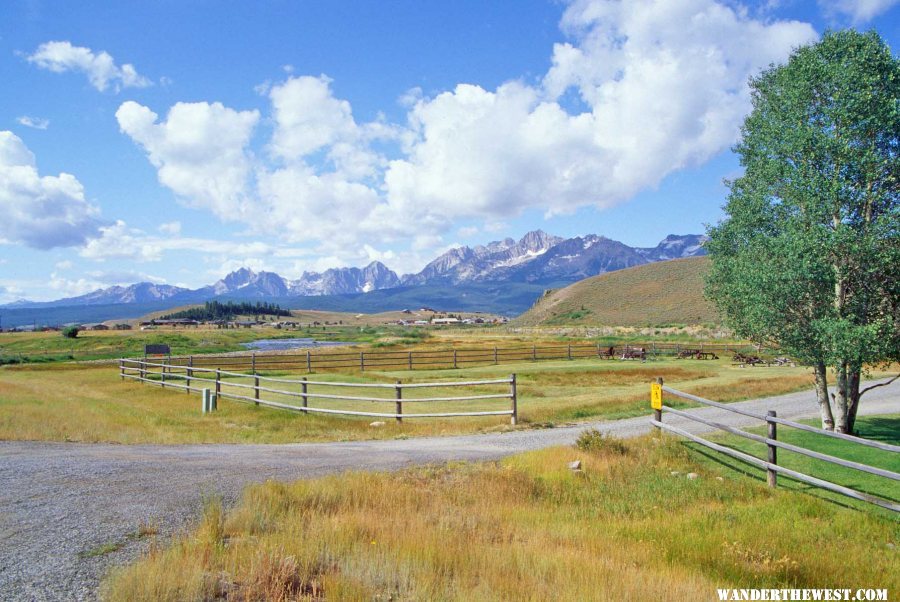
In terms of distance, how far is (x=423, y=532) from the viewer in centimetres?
708

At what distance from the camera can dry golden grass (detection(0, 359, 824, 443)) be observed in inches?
671

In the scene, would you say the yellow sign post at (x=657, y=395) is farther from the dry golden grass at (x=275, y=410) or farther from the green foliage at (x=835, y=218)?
the dry golden grass at (x=275, y=410)

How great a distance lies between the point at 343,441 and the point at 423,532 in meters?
9.67

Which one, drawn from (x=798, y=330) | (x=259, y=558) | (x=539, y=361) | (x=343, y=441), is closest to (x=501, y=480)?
(x=259, y=558)

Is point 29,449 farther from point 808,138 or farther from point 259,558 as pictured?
point 808,138

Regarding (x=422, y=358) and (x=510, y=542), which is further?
(x=422, y=358)

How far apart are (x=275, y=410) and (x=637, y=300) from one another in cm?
14472

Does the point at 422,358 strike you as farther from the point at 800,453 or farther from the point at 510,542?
the point at 510,542

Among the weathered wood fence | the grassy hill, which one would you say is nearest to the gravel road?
the weathered wood fence

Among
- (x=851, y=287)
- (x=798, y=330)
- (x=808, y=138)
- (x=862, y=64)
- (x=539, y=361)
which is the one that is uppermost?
(x=862, y=64)

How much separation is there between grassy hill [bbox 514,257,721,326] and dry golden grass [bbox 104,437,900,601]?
11206cm

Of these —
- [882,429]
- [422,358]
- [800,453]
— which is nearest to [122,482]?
[800,453]

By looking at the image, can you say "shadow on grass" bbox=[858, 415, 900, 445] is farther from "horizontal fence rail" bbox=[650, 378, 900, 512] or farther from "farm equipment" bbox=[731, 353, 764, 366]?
"farm equipment" bbox=[731, 353, 764, 366]

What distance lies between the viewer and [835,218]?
1584cm
